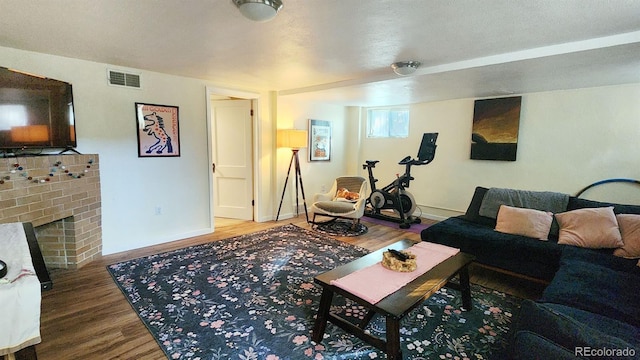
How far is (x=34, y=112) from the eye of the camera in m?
2.60

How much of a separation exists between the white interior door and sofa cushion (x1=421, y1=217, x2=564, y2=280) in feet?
9.80

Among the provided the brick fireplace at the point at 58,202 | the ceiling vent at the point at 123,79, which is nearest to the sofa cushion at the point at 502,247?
the brick fireplace at the point at 58,202

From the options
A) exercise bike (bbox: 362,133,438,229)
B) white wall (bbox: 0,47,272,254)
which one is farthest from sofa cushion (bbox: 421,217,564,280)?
white wall (bbox: 0,47,272,254)

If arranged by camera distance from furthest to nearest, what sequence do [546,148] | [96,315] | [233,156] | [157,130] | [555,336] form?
[233,156] → [546,148] → [157,130] → [96,315] → [555,336]

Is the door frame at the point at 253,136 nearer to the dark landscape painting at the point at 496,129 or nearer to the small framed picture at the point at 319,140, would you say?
the small framed picture at the point at 319,140

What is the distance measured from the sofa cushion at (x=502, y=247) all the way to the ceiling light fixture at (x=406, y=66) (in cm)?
169

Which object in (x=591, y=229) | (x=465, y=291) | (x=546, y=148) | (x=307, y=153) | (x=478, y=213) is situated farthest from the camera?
(x=307, y=153)

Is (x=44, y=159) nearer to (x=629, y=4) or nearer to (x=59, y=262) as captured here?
(x=59, y=262)

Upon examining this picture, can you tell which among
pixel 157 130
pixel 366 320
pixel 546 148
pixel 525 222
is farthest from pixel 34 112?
pixel 546 148

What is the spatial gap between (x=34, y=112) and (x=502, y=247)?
4.35 metres

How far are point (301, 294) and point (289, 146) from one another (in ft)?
9.09

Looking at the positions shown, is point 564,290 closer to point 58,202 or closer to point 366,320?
point 366,320

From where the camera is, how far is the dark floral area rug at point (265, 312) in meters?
1.94

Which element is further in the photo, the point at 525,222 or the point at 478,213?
the point at 478,213
